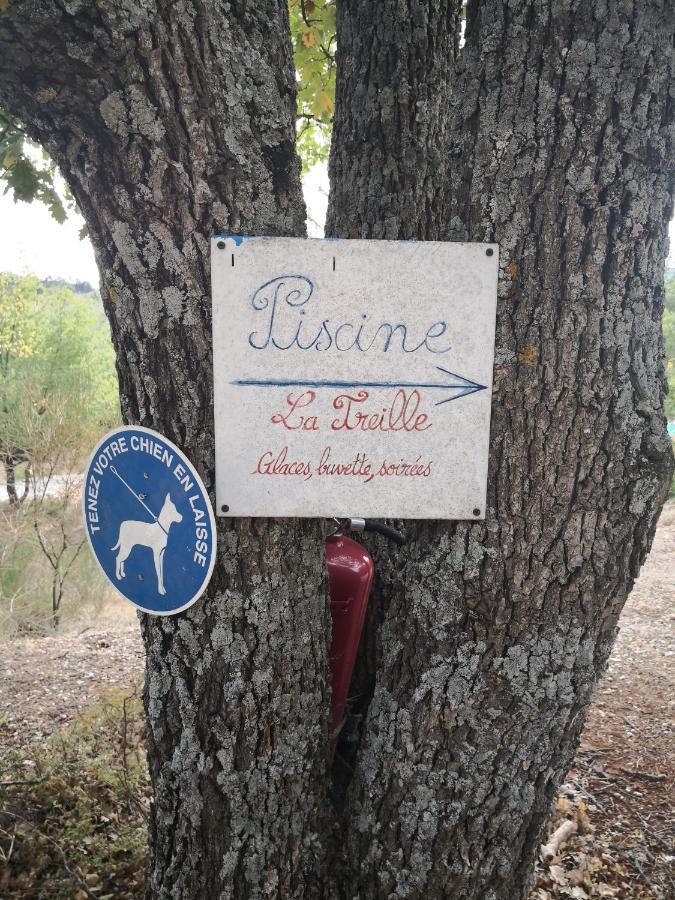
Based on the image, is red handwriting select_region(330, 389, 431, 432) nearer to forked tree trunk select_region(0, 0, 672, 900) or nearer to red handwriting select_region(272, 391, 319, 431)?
red handwriting select_region(272, 391, 319, 431)

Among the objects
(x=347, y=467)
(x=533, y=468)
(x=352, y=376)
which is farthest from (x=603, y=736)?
(x=352, y=376)

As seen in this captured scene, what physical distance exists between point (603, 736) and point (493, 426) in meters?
2.32

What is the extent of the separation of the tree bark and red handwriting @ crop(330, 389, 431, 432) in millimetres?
249

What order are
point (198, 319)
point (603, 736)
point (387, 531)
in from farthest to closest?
point (603, 736), point (387, 531), point (198, 319)

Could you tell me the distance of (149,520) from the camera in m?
1.38

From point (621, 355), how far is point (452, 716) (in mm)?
884

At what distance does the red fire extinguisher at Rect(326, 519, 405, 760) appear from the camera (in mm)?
1586

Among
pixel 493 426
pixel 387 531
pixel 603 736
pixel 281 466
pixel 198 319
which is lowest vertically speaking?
pixel 603 736

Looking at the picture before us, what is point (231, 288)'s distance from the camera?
129cm

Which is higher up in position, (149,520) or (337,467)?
(337,467)

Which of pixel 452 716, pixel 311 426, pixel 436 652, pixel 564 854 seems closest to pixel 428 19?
pixel 311 426

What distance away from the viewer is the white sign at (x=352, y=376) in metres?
1.31

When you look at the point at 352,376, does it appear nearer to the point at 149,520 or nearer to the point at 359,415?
the point at 359,415

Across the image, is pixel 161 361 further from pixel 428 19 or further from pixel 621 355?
pixel 428 19
